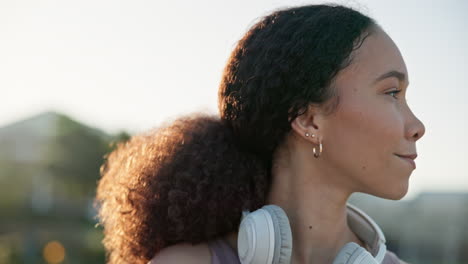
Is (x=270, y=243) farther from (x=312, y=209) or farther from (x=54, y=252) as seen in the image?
(x=54, y=252)

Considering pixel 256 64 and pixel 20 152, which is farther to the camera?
pixel 20 152

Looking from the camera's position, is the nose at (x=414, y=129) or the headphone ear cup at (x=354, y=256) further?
the nose at (x=414, y=129)

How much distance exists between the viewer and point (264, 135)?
254 cm

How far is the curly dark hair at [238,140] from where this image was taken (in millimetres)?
2418

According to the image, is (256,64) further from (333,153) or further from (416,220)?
(416,220)

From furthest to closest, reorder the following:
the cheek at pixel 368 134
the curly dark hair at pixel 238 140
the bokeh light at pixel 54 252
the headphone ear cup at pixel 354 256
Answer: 1. the bokeh light at pixel 54 252
2. the curly dark hair at pixel 238 140
3. the cheek at pixel 368 134
4. the headphone ear cup at pixel 354 256

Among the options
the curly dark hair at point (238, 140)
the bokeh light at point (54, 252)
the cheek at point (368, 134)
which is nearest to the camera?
the cheek at point (368, 134)

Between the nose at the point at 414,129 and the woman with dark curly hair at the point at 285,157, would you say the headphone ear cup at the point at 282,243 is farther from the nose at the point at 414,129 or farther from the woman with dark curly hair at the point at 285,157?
the nose at the point at 414,129

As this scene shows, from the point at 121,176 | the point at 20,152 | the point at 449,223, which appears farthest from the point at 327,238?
the point at 20,152

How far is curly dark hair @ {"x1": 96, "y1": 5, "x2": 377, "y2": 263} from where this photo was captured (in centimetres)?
242

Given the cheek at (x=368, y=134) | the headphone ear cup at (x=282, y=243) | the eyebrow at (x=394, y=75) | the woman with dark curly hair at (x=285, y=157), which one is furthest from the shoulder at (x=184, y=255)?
the eyebrow at (x=394, y=75)

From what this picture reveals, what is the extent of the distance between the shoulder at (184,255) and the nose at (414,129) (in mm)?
989

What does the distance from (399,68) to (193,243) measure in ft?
3.80

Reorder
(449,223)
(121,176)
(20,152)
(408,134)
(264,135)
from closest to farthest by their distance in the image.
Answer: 1. (408,134)
2. (264,135)
3. (121,176)
4. (449,223)
5. (20,152)
